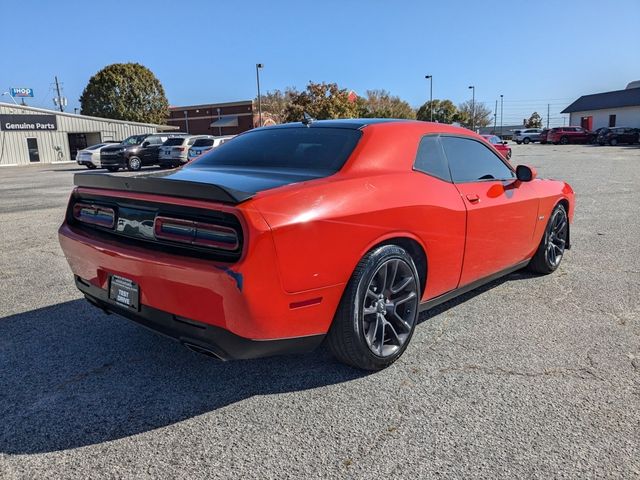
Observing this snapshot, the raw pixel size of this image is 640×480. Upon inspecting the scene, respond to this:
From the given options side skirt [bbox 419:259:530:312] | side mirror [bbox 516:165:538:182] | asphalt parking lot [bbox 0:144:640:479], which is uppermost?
side mirror [bbox 516:165:538:182]

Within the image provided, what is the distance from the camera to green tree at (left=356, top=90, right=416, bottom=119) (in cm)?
6744

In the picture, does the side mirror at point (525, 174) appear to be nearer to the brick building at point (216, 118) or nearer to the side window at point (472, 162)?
the side window at point (472, 162)

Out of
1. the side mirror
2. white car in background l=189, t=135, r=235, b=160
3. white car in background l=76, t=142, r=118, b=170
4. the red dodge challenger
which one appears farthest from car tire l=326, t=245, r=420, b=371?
white car in background l=76, t=142, r=118, b=170

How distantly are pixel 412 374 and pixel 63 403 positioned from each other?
6.38ft

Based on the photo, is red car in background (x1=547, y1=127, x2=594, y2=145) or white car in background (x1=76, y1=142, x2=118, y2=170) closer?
white car in background (x1=76, y1=142, x2=118, y2=170)

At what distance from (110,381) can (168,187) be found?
1219 millimetres

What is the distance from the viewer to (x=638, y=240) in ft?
21.6

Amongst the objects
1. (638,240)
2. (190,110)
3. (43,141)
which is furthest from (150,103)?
(638,240)

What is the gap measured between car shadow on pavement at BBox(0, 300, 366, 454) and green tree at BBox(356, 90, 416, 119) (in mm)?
64733

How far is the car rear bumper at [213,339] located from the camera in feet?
8.03

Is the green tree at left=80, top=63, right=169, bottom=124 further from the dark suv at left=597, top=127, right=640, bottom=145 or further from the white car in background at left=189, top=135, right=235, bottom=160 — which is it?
the dark suv at left=597, top=127, right=640, bottom=145

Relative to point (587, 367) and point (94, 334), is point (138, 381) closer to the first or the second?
point (94, 334)

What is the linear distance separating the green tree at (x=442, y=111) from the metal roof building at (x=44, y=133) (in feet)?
158

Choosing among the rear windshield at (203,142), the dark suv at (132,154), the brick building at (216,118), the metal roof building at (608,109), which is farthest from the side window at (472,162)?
the metal roof building at (608,109)
